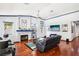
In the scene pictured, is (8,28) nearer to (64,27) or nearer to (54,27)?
(54,27)

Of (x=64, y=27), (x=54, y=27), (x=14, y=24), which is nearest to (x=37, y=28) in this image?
(x=54, y=27)

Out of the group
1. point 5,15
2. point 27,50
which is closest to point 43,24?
point 27,50

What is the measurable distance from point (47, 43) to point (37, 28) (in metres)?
0.53

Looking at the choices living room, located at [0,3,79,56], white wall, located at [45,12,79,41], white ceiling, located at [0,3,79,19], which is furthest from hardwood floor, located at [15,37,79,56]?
white ceiling, located at [0,3,79,19]

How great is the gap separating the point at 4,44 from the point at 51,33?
1.03 m

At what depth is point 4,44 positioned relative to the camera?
2242mm

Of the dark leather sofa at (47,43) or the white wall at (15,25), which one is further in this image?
the dark leather sofa at (47,43)

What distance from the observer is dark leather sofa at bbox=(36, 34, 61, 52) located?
2451mm

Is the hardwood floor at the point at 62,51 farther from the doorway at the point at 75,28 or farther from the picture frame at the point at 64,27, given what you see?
the picture frame at the point at 64,27

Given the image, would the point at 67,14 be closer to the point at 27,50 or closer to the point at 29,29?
the point at 29,29

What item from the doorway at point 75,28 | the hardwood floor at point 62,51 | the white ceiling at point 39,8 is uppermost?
the white ceiling at point 39,8

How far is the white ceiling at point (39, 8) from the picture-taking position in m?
2.32

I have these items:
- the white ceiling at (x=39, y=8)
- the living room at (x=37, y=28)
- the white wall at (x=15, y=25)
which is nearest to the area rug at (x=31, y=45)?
the living room at (x=37, y=28)

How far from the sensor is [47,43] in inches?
107
